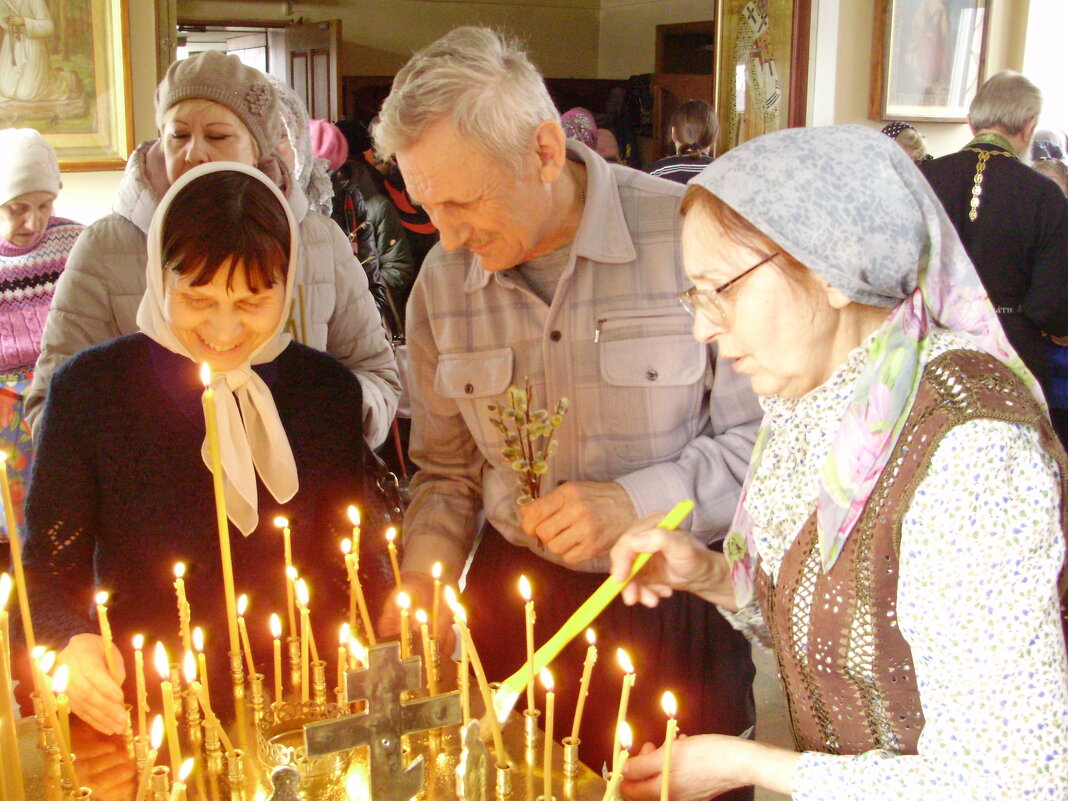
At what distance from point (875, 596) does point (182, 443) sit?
1137 mm

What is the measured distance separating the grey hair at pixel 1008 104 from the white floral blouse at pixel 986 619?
330 cm

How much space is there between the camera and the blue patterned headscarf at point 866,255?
110cm

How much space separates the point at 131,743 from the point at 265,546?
53 cm

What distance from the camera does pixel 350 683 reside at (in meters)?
0.99

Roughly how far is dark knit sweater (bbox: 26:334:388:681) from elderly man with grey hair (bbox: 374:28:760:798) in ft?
0.72

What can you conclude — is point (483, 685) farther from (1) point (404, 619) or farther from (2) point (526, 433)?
(2) point (526, 433)

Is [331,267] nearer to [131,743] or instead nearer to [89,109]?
[131,743]

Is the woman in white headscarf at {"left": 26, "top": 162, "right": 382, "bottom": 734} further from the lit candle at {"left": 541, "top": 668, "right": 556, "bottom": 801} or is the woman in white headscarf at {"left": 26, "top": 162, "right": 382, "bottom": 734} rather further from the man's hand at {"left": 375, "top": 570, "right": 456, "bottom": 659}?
the lit candle at {"left": 541, "top": 668, "right": 556, "bottom": 801}

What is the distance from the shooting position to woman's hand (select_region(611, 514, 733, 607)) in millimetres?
1419

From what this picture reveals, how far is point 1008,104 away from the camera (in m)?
3.88

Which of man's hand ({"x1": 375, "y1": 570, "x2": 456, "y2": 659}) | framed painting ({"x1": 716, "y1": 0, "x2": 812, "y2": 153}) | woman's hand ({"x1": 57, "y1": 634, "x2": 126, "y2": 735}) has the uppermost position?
framed painting ({"x1": 716, "y1": 0, "x2": 812, "y2": 153})

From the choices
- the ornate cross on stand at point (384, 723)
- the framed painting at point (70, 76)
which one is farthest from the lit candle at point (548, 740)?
the framed painting at point (70, 76)

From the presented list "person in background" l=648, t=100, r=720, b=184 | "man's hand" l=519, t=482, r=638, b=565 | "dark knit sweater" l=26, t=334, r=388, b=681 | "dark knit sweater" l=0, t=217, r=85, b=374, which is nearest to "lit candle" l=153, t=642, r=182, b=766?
"dark knit sweater" l=26, t=334, r=388, b=681

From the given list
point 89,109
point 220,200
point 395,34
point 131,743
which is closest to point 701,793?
point 131,743
